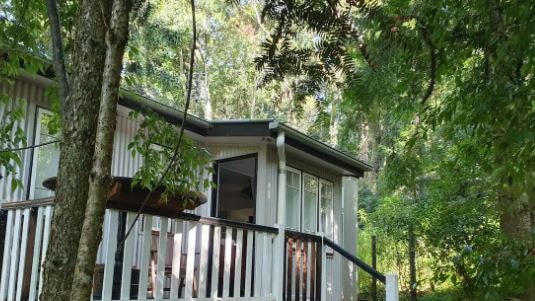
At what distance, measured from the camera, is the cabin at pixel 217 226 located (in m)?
4.30

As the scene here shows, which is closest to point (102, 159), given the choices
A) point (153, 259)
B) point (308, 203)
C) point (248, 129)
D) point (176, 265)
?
point (176, 265)

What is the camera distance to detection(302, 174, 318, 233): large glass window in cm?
Answer: 916

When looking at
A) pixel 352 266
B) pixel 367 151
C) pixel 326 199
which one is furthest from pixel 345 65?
pixel 367 151

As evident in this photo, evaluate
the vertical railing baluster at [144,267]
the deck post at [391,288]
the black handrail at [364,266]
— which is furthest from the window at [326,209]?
the vertical railing baluster at [144,267]

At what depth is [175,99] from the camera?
1878 centimetres

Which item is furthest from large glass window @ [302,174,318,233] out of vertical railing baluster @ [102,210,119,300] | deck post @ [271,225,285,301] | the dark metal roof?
vertical railing baluster @ [102,210,119,300]

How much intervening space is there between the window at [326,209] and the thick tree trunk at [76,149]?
793 cm

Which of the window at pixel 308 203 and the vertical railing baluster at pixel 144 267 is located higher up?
the window at pixel 308 203

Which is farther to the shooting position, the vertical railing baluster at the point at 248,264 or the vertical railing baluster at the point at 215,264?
the vertical railing baluster at the point at 248,264

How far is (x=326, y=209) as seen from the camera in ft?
32.1

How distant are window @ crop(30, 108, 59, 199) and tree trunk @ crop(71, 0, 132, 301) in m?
4.44

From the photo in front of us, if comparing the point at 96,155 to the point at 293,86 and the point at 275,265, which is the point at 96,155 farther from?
the point at 275,265

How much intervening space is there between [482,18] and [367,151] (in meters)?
19.1

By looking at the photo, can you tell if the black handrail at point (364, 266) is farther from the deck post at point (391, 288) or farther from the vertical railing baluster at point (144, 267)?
the vertical railing baluster at point (144, 267)
